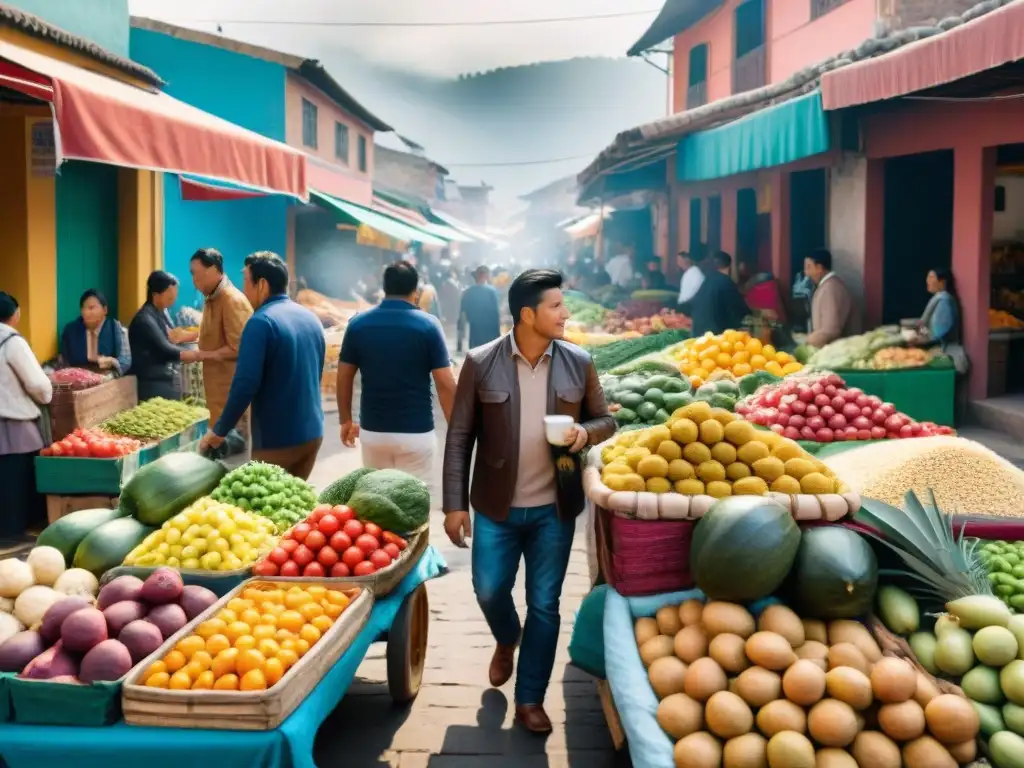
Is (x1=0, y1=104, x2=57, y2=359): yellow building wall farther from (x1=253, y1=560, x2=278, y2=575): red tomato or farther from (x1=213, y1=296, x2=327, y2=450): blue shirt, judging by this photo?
(x1=253, y1=560, x2=278, y2=575): red tomato

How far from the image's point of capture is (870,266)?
1273 centimetres

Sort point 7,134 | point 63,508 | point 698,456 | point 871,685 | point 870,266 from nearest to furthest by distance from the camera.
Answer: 1. point 871,685
2. point 698,456
3. point 63,508
4. point 7,134
5. point 870,266

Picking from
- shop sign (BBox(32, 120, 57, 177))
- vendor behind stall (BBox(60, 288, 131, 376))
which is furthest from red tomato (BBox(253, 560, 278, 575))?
shop sign (BBox(32, 120, 57, 177))

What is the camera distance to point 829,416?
23.3 ft

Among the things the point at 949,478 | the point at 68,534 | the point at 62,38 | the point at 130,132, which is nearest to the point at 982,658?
the point at 949,478

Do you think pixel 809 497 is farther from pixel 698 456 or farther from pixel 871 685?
pixel 871 685

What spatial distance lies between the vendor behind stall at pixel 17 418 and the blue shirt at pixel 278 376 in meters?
2.07

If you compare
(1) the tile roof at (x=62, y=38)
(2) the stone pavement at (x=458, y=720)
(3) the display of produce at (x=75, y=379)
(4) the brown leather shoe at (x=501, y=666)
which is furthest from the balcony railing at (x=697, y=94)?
(4) the brown leather shoe at (x=501, y=666)

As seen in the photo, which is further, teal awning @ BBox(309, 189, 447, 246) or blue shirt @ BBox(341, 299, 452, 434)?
teal awning @ BBox(309, 189, 447, 246)

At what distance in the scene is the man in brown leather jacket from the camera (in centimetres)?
438

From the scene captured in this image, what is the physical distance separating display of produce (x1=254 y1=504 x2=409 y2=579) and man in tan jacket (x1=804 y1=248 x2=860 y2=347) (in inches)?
310

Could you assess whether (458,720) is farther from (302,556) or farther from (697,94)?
(697,94)

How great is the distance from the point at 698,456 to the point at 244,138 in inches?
200

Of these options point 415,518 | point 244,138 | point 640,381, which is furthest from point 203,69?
point 415,518
